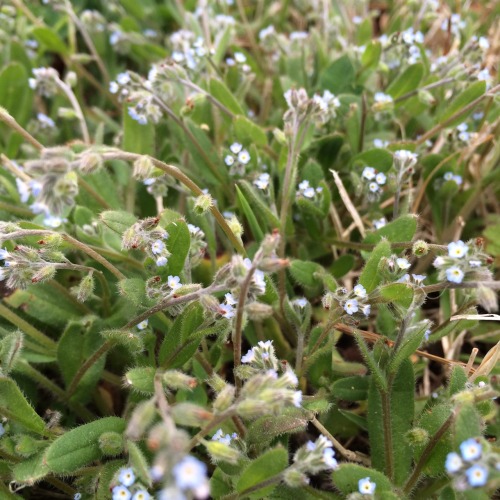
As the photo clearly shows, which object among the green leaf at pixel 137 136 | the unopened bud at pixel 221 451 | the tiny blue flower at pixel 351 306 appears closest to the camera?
the unopened bud at pixel 221 451

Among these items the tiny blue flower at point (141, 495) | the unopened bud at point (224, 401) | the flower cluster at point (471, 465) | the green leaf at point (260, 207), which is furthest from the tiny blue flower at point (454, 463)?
the green leaf at point (260, 207)

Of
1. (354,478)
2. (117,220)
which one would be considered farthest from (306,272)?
(354,478)

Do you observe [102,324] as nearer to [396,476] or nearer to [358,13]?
[396,476]

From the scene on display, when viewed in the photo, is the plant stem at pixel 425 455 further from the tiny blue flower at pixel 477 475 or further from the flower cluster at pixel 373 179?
the flower cluster at pixel 373 179

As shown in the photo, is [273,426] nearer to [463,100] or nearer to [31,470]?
[31,470]

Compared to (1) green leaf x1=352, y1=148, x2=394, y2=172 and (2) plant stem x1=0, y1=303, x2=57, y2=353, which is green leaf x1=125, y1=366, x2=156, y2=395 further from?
(1) green leaf x1=352, y1=148, x2=394, y2=172

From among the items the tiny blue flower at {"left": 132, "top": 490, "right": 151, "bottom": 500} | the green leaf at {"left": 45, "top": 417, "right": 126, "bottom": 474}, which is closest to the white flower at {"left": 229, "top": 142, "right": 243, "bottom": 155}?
the green leaf at {"left": 45, "top": 417, "right": 126, "bottom": 474}

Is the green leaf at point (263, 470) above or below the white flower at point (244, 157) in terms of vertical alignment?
below
